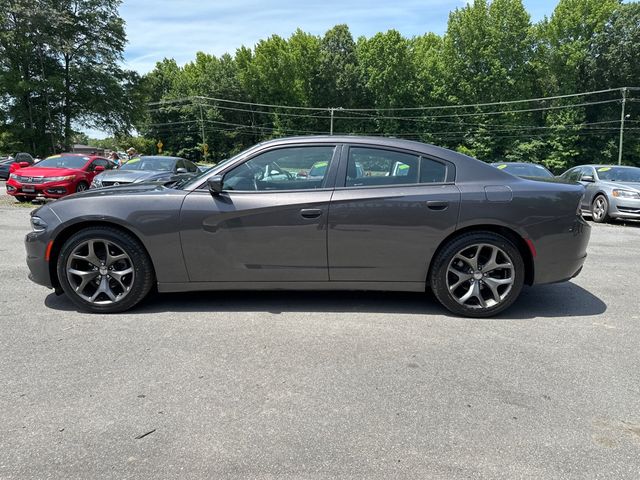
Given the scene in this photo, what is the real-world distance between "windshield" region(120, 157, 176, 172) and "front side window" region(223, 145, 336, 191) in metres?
8.72

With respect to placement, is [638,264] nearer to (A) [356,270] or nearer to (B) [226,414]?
(A) [356,270]

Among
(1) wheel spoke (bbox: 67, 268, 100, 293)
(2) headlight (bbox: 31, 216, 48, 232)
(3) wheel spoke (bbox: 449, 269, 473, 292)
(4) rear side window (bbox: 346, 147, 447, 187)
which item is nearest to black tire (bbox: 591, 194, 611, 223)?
(3) wheel spoke (bbox: 449, 269, 473, 292)

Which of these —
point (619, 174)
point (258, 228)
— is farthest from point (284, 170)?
point (619, 174)

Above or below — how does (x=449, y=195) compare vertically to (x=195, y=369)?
above

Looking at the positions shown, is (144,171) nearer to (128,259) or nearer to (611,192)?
(128,259)

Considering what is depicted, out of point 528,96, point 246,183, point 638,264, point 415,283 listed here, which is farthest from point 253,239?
point 528,96

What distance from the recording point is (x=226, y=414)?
8.89 ft

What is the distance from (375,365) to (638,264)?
5.41 m

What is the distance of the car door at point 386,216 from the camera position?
4.14 metres

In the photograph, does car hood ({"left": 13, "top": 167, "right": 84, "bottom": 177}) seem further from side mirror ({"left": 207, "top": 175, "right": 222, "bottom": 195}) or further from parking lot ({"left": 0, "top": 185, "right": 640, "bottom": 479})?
side mirror ({"left": 207, "top": 175, "right": 222, "bottom": 195})

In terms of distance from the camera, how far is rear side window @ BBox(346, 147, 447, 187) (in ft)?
14.0

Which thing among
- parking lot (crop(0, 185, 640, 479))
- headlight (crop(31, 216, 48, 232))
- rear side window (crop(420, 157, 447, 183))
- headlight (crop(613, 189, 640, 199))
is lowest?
parking lot (crop(0, 185, 640, 479))

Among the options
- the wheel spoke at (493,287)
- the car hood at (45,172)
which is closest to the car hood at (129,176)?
the car hood at (45,172)

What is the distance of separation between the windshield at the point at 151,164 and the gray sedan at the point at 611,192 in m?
10.1
